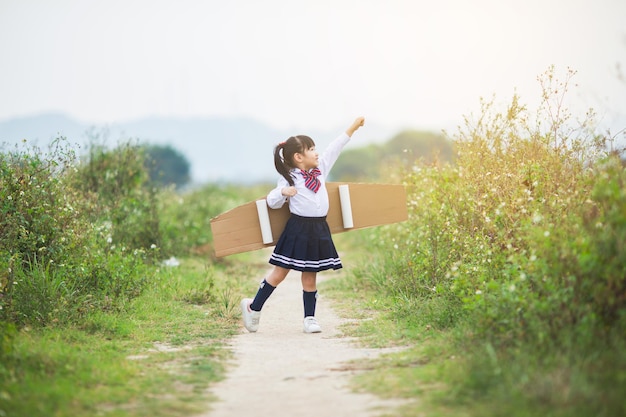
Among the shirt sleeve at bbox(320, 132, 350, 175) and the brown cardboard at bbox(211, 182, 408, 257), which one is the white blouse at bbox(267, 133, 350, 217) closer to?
the shirt sleeve at bbox(320, 132, 350, 175)

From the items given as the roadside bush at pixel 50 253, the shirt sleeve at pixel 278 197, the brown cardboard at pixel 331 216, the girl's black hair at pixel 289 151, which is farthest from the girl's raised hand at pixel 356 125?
the roadside bush at pixel 50 253

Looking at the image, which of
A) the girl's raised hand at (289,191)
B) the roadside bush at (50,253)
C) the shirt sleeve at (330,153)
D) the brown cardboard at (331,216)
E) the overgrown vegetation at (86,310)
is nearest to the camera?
the overgrown vegetation at (86,310)

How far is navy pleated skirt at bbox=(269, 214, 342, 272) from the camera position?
21.7 feet

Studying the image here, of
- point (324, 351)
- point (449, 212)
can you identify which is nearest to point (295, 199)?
point (324, 351)

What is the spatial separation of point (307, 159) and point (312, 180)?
19 centimetres

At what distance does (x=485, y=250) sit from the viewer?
6.69 metres

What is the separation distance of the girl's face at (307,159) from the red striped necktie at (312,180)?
4cm

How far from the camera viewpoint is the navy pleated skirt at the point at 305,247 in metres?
6.61

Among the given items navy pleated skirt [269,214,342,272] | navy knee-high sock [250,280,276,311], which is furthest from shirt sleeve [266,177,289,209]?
navy knee-high sock [250,280,276,311]

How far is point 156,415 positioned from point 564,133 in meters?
4.61

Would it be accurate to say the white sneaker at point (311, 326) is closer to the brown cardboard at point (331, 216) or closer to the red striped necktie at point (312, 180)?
the brown cardboard at point (331, 216)

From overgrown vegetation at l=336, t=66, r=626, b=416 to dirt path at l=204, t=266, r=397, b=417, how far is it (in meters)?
0.50

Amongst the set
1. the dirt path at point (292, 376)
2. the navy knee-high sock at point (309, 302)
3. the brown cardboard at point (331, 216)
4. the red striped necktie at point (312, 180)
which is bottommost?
the dirt path at point (292, 376)

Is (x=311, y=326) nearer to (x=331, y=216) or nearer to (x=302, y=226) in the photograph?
(x=302, y=226)
